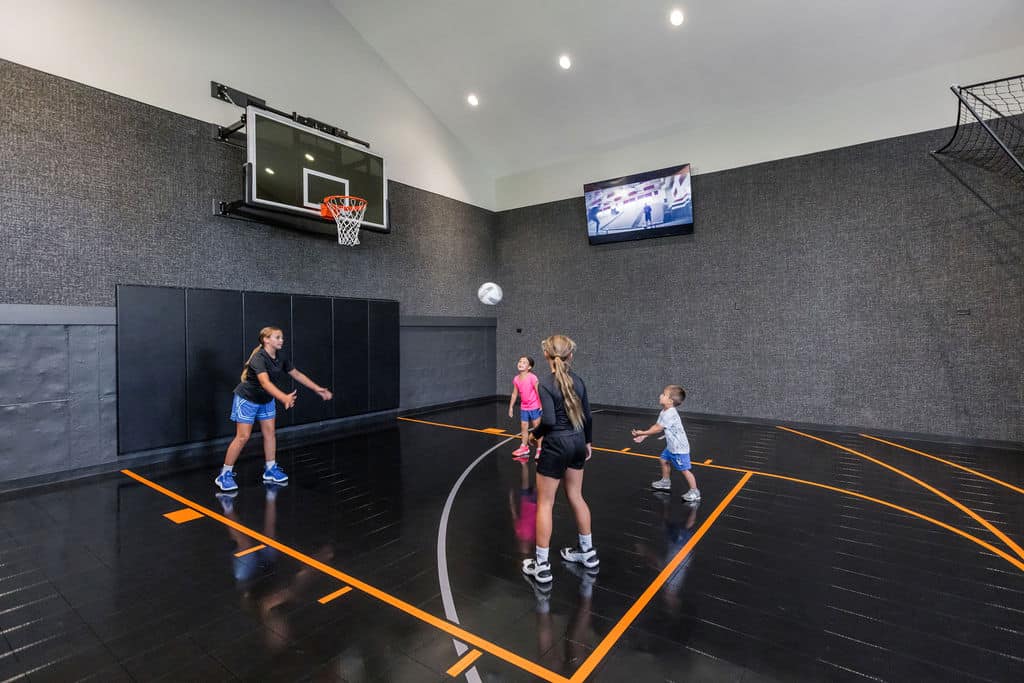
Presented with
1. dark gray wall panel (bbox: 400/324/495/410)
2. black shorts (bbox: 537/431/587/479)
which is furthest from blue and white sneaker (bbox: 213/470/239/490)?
dark gray wall panel (bbox: 400/324/495/410)

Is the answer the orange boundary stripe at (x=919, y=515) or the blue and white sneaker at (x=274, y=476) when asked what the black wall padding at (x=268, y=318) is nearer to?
the blue and white sneaker at (x=274, y=476)

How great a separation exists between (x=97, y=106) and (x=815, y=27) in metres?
8.58

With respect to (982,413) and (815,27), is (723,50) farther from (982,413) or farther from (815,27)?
(982,413)

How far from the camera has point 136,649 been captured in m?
2.39

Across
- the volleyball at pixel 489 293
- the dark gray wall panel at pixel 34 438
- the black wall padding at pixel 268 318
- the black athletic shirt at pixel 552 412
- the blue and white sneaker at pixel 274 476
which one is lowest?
the blue and white sneaker at pixel 274 476

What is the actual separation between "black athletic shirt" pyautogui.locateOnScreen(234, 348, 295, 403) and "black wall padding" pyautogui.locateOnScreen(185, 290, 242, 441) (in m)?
1.88

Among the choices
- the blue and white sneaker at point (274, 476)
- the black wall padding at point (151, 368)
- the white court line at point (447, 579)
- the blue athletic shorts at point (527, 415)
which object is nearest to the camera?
the white court line at point (447, 579)

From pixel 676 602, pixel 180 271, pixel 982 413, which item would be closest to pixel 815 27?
pixel 982 413

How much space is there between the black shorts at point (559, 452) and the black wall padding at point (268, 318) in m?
5.15

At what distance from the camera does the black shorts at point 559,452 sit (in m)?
2.86

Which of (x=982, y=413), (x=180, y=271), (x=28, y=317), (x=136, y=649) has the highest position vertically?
(x=180, y=271)

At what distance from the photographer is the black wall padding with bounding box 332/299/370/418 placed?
780 cm

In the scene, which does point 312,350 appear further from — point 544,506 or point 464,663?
point 464,663

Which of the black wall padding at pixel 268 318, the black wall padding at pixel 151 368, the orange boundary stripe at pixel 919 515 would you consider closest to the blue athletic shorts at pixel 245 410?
the black wall padding at pixel 151 368
